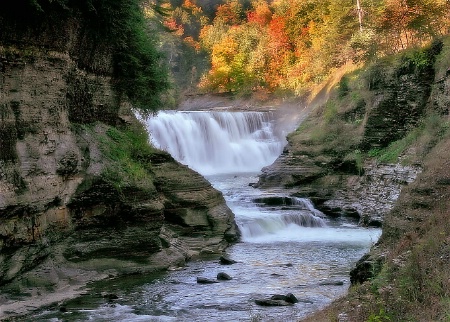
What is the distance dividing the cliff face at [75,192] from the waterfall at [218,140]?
1353cm

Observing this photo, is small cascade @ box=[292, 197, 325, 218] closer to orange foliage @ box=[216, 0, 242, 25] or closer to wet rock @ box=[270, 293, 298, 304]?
wet rock @ box=[270, 293, 298, 304]

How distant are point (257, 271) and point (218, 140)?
2038 cm

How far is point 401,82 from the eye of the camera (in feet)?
69.5

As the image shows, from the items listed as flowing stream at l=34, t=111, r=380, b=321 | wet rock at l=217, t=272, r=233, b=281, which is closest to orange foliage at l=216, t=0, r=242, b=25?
flowing stream at l=34, t=111, r=380, b=321

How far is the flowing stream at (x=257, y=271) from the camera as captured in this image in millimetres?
9500

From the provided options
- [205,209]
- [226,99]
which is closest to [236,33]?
[226,99]

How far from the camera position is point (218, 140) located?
32469mm

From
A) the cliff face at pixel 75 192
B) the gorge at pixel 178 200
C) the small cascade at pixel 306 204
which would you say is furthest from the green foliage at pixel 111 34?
the small cascade at pixel 306 204

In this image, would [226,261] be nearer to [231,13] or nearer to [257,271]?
[257,271]

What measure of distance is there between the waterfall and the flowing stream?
847 mm

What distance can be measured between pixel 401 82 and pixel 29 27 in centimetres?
1538

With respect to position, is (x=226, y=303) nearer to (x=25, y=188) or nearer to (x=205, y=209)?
(x=25, y=188)

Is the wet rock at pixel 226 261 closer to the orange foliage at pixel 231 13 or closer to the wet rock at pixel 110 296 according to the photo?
the wet rock at pixel 110 296

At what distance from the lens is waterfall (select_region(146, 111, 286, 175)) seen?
2941 centimetres
